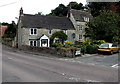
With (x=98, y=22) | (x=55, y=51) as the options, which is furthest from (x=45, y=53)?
(x=98, y=22)

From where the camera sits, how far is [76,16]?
45406 millimetres

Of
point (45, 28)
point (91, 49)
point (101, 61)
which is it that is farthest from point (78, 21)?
point (101, 61)

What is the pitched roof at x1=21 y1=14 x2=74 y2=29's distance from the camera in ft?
124

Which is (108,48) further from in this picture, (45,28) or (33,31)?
(33,31)

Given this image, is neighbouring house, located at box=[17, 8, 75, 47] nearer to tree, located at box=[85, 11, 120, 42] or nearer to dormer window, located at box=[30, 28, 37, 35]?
dormer window, located at box=[30, 28, 37, 35]

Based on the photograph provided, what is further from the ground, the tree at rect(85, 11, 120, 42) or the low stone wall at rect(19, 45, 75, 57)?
the tree at rect(85, 11, 120, 42)

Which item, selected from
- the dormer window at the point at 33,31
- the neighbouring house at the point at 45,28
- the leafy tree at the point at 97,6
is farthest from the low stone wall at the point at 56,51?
the leafy tree at the point at 97,6

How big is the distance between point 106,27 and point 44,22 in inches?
596

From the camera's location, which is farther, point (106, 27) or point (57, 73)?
point (106, 27)

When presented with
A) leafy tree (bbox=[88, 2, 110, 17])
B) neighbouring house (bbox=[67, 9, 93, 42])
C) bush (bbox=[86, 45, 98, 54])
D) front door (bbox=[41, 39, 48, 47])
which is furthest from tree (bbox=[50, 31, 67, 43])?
leafy tree (bbox=[88, 2, 110, 17])

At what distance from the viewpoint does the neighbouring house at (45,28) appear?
3713cm

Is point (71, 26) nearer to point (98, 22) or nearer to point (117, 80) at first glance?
point (98, 22)

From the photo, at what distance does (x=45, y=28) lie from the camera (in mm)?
39250

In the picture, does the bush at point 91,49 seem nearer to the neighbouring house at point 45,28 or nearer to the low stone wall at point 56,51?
the low stone wall at point 56,51
